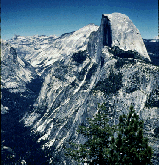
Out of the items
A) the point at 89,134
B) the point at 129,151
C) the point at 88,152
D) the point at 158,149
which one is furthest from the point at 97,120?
the point at 158,149


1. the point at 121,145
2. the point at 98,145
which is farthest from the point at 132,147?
the point at 98,145

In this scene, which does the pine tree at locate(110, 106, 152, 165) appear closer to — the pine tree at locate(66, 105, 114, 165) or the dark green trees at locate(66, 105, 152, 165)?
the dark green trees at locate(66, 105, 152, 165)

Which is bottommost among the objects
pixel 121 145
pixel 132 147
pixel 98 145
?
pixel 98 145

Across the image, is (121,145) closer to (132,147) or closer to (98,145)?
(132,147)

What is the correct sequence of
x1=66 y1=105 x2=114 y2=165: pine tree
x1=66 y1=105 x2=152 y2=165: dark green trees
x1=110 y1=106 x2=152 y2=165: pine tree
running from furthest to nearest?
x1=66 y1=105 x2=114 y2=165: pine tree → x1=66 y1=105 x2=152 y2=165: dark green trees → x1=110 y1=106 x2=152 y2=165: pine tree

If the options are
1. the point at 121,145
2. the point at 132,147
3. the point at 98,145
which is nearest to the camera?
the point at 132,147

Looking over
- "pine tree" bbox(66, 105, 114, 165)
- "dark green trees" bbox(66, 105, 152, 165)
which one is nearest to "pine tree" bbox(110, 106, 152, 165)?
"dark green trees" bbox(66, 105, 152, 165)

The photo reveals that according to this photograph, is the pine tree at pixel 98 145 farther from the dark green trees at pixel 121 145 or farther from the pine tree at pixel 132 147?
the pine tree at pixel 132 147

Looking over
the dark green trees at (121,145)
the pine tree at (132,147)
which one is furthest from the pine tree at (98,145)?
the pine tree at (132,147)

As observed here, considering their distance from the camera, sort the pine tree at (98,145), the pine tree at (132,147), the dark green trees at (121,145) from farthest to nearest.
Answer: the pine tree at (98,145) → the dark green trees at (121,145) → the pine tree at (132,147)

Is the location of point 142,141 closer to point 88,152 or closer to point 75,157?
point 88,152

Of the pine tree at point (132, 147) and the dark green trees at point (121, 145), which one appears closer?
the pine tree at point (132, 147)
